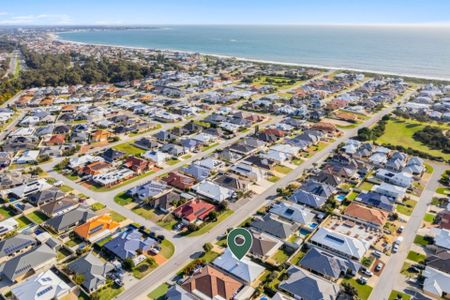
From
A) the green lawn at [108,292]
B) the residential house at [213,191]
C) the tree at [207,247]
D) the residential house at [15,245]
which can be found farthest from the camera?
the residential house at [213,191]

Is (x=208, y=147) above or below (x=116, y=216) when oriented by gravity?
above

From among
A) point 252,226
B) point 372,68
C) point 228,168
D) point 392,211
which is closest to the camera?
point 252,226

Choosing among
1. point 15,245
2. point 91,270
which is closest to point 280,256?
point 91,270

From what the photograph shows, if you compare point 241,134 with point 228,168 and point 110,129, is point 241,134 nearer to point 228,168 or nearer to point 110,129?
point 228,168

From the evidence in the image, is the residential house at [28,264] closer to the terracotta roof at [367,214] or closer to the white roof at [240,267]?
the white roof at [240,267]

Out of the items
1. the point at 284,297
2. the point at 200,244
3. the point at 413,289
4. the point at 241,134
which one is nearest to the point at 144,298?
the point at 200,244

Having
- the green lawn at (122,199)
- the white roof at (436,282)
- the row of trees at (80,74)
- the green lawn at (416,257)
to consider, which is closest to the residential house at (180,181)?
the green lawn at (122,199)

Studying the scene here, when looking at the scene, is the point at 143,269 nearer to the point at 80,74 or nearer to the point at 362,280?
the point at 362,280
